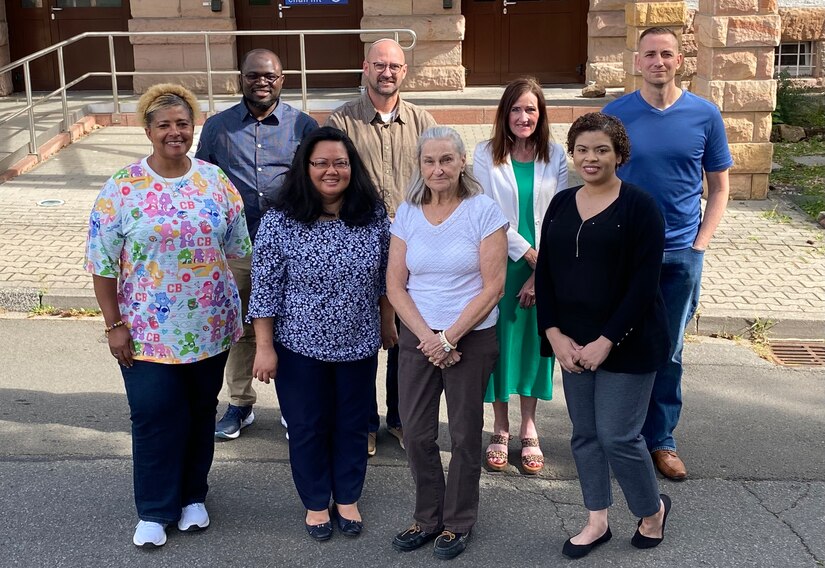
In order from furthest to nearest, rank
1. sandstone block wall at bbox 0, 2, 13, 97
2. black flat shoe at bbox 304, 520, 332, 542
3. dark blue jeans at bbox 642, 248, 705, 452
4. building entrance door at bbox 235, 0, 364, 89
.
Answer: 1. sandstone block wall at bbox 0, 2, 13, 97
2. building entrance door at bbox 235, 0, 364, 89
3. dark blue jeans at bbox 642, 248, 705, 452
4. black flat shoe at bbox 304, 520, 332, 542

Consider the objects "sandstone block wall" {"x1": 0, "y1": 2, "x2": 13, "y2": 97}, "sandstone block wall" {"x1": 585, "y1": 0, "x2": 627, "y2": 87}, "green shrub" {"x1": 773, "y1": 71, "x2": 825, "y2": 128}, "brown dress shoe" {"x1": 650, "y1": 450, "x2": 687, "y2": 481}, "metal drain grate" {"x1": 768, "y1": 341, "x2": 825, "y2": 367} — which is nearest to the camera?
"brown dress shoe" {"x1": 650, "y1": 450, "x2": 687, "y2": 481}

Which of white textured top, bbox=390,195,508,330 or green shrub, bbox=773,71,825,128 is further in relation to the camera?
green shrub, bbox=773,71,825,128

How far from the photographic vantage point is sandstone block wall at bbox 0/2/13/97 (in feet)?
50.3

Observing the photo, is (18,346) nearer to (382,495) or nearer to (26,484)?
(26,484)

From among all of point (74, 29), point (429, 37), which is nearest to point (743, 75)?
point (429, 37)

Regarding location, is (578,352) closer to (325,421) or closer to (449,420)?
(449,420)

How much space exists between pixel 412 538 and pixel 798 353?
357cm

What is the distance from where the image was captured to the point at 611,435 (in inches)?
155

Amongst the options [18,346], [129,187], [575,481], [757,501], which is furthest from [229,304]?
[18,346]

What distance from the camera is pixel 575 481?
479cm

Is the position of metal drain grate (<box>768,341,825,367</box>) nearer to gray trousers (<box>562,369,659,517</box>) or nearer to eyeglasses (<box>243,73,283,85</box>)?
gray trousers (<box>562,369,659,517</box>)

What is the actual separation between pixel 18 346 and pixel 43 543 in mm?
2814

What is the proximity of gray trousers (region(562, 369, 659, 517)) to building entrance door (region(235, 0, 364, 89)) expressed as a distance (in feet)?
39.2

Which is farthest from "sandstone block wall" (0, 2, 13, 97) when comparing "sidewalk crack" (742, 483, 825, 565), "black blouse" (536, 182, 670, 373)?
"sidewalk crack" (742, 483, 825, 565)
